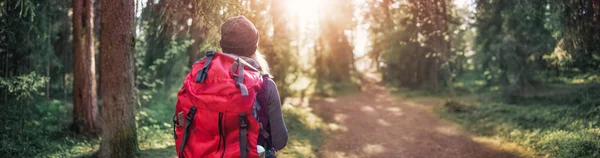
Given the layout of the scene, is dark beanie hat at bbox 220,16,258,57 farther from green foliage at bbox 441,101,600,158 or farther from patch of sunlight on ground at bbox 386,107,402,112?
patch of sunlight on ground at bbox 386,107,402,112

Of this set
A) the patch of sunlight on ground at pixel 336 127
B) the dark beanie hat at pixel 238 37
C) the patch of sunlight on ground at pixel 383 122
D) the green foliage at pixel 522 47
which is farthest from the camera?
the green foliage at pixel 522 47

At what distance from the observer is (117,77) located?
6629mm

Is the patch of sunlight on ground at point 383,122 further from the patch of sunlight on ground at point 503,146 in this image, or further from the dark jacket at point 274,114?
the dark jacket at point 274,114

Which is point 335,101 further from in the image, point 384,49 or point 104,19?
point 104,19

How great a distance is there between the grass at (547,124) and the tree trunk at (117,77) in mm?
7381

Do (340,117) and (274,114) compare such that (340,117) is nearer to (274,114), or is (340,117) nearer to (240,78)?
(274,114)

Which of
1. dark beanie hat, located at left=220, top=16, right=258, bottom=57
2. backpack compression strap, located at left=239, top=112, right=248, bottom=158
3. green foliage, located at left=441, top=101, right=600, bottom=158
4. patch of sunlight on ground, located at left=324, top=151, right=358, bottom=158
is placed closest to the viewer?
backpack compression strap, located at left=239, top=112, right=248, bottom=158

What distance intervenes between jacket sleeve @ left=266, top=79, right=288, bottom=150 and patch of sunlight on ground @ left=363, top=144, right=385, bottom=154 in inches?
287

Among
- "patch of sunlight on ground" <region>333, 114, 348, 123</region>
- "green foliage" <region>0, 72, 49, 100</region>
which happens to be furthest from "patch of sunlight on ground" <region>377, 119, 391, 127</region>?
"green foliage" <region>0, 72, 49, 100</region>

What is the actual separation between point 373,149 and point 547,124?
4297 millimetres

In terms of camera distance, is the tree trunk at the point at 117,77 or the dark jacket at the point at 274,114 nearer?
the dark jacket at the point at 274,114

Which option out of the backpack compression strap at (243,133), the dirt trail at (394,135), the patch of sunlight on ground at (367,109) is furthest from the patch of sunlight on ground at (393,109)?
the backpack compression strap at (243,133)

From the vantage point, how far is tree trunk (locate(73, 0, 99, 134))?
952 cm

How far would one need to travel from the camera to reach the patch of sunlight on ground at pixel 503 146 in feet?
29.3
